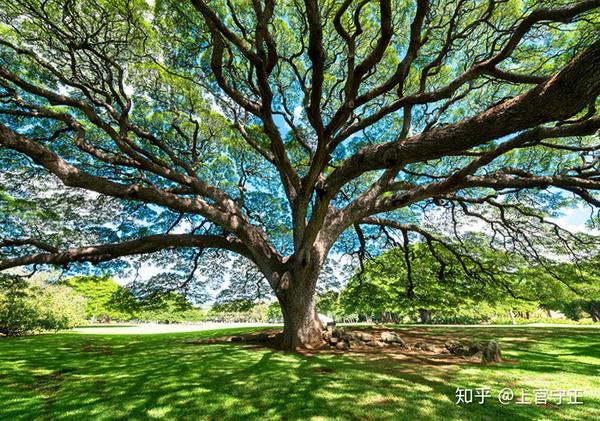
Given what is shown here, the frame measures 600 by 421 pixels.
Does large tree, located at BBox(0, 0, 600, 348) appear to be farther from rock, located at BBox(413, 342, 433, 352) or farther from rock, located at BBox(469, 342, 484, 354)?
rock, located at BBox(469, 342, 484, 354)

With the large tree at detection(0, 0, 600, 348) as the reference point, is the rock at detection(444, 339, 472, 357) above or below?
below

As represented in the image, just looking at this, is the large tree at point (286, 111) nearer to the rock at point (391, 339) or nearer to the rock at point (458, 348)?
the rock at point (391, 339)

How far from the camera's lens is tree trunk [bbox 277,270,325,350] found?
279 inches

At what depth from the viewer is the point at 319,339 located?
24.2ft

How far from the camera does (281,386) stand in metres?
3.99

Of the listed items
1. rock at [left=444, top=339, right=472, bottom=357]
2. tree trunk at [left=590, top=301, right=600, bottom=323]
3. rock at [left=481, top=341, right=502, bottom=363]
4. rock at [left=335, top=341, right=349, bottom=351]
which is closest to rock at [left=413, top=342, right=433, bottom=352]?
rock at [left=444, top=339, right=472, bottom=357]

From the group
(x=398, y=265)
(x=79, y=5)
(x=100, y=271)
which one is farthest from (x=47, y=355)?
(x=398, y=265)

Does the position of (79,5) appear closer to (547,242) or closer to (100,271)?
Answer: (100,271)

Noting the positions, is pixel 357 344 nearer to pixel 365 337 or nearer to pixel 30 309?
pixel 365 337

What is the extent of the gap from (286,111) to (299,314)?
21.0 feet

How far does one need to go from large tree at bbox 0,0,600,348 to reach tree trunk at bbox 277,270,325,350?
0.14 feet

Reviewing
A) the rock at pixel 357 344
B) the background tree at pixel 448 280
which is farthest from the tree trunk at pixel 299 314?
the background tree at pixel 448 280

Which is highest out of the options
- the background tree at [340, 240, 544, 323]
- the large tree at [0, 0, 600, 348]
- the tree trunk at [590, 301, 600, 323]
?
the large tree at [0, 0, 600, 348]

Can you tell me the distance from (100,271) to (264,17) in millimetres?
11746
